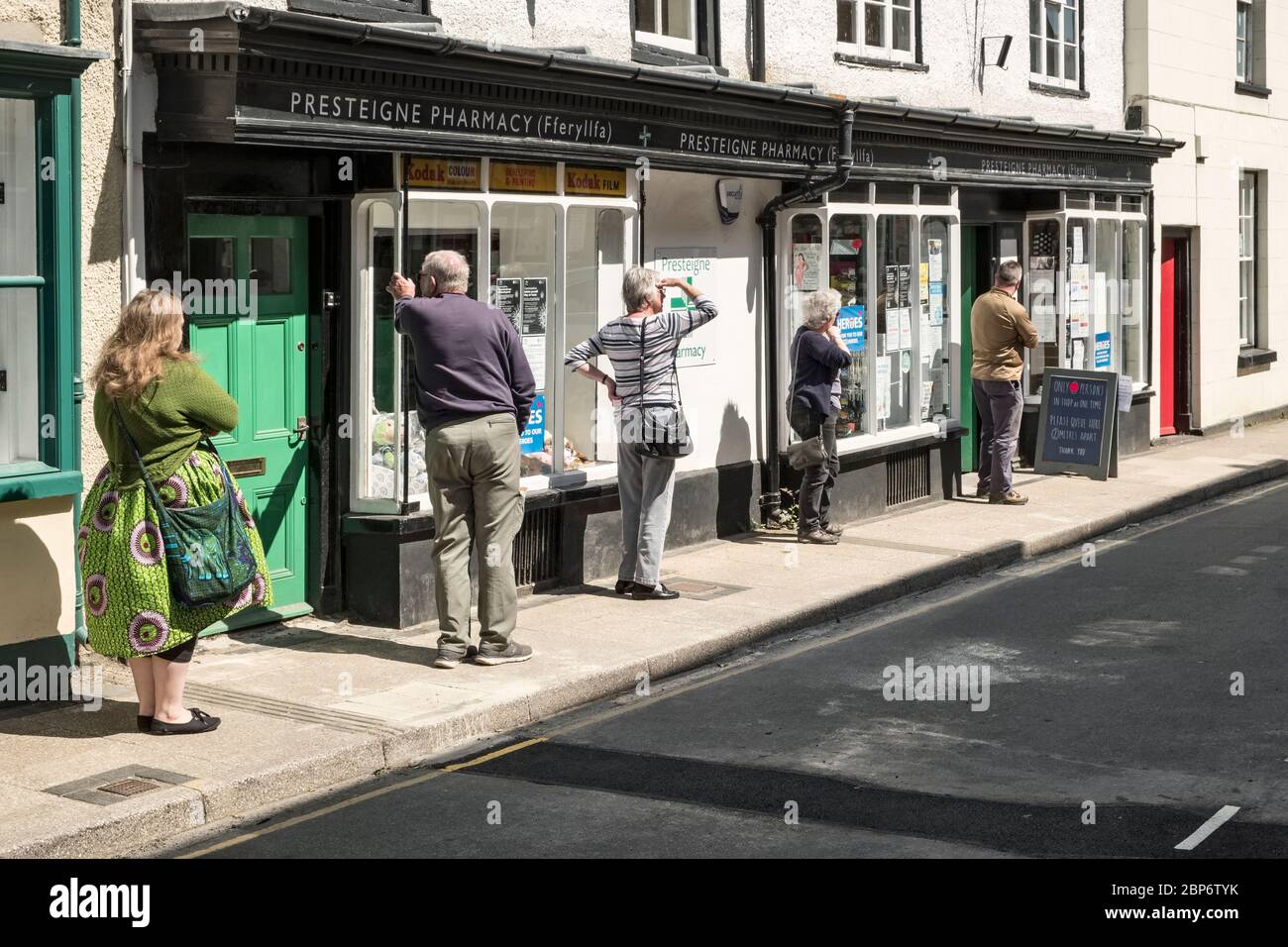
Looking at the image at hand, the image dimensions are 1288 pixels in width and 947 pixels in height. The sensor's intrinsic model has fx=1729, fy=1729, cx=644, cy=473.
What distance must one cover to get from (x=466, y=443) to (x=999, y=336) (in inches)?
293

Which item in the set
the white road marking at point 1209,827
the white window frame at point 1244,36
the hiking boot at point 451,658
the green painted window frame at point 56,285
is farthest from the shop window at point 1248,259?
the green painted window frame at point 56,285

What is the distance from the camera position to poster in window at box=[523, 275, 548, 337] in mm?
10945

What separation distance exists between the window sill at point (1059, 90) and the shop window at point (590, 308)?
7.42m

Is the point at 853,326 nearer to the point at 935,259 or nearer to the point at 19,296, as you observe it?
the point at 935,259

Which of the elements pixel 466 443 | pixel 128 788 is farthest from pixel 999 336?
pixel 128 788

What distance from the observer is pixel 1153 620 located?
10.2m

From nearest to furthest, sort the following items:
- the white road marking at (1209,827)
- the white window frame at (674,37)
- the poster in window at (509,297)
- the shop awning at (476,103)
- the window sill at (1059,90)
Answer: the white road marking at (1209,827), the shop awning at (476,103), the poster in window at (509,297), the white window frame at (674,37), the window sill at (1059,90)

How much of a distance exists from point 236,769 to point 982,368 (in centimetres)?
968

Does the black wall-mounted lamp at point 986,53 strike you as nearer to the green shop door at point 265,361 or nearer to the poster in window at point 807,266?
the poster in window at point 807,266

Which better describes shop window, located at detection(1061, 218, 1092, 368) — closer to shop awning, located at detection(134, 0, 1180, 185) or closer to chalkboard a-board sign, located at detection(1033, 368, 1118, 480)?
chalkboard a-board sign, located at detection(1033, 368, 1118, 480)

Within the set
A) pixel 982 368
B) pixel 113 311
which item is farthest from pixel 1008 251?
pixel 113 311

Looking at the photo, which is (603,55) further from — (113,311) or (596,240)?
(113,311)

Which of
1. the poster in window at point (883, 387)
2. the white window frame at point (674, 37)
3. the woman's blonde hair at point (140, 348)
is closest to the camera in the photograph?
the woman's blonde hair at point (140, 348)

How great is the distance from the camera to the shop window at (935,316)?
1524cm
